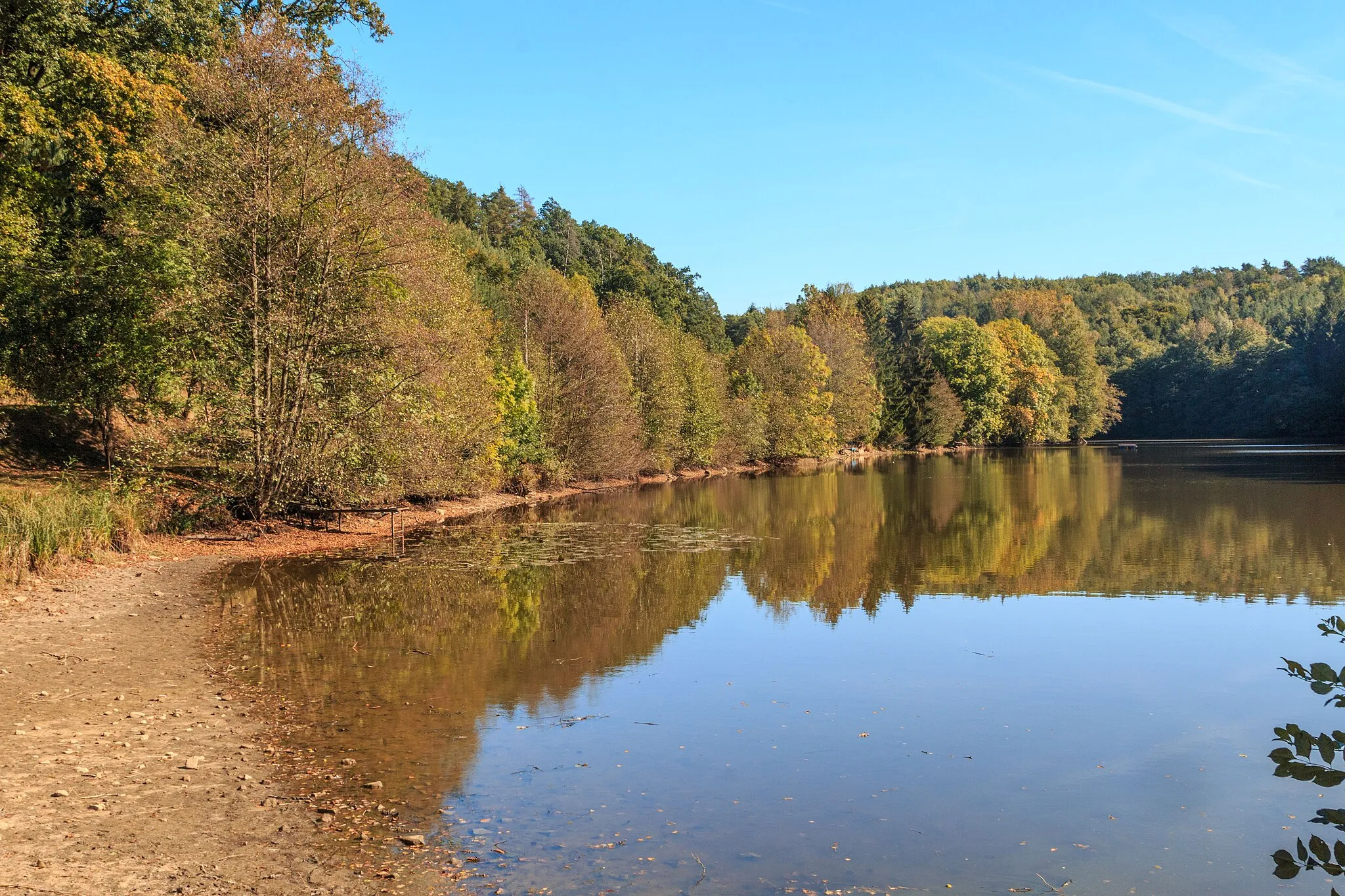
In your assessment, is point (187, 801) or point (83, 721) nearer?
point (187, 801)

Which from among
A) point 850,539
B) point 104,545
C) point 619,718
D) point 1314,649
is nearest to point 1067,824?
point 619,718

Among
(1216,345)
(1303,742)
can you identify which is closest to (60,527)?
(1303,742)

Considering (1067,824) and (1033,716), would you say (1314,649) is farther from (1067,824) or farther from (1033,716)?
(1067,824)

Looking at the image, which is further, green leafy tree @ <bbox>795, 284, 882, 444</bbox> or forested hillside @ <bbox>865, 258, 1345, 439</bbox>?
forested hillside @ <bbox>865, 258, 1345, 439</bbox>

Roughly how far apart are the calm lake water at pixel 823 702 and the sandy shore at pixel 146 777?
0.65 meters

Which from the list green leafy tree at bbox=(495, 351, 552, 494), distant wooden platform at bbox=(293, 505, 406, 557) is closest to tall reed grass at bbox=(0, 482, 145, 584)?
distant wooden platform at bbox=(293, 505, 406, 557)

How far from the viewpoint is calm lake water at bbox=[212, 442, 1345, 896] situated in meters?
7.35

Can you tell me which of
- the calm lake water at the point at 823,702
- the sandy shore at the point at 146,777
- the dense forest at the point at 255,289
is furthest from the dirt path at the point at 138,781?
the dense forest at the point at 255,289

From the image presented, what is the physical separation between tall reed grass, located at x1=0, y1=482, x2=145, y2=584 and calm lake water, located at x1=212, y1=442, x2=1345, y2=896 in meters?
2.52

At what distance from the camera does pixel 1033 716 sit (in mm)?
10984

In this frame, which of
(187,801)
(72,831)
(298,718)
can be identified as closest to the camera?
(72,831)

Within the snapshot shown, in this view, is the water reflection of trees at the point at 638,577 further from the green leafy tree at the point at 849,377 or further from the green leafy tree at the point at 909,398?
the green leafy tree at the point at 909,398

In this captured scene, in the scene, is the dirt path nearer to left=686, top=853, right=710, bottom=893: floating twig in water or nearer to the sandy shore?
the sandy shore

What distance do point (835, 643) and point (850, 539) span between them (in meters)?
12.9
